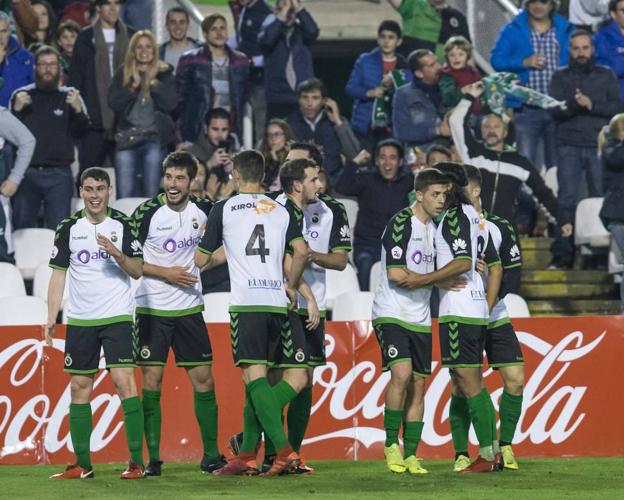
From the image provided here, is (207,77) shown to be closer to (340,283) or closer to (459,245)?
(340,283)

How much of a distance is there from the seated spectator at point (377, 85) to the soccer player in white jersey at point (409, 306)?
5.85m

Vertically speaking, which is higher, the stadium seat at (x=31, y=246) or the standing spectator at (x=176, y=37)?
the standing spectator at (x=176, y=37)

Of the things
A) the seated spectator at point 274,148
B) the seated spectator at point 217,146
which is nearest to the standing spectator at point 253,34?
the seated spectator at point 217,146

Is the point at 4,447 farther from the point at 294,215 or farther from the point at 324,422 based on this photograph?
the point at 294,215

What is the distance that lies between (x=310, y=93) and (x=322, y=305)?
4.89m

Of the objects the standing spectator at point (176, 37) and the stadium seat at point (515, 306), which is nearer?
the stadium seat at point (515, 306)

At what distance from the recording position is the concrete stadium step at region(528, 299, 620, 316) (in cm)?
1539

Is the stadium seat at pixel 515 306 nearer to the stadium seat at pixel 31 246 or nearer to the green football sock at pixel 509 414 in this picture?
the green football sock at pixel 509 414

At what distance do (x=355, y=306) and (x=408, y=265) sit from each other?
10.6ft

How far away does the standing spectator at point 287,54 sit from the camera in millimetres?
16469

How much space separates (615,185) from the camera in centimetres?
1472

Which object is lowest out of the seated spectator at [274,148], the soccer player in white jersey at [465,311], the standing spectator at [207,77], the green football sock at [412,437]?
the green football sock at [412,437]

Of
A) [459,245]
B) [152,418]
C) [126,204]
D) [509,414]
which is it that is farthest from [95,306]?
[126,204]

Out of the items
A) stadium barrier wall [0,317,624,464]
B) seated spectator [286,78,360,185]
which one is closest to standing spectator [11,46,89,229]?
seated spectator [286,78,360,185]
